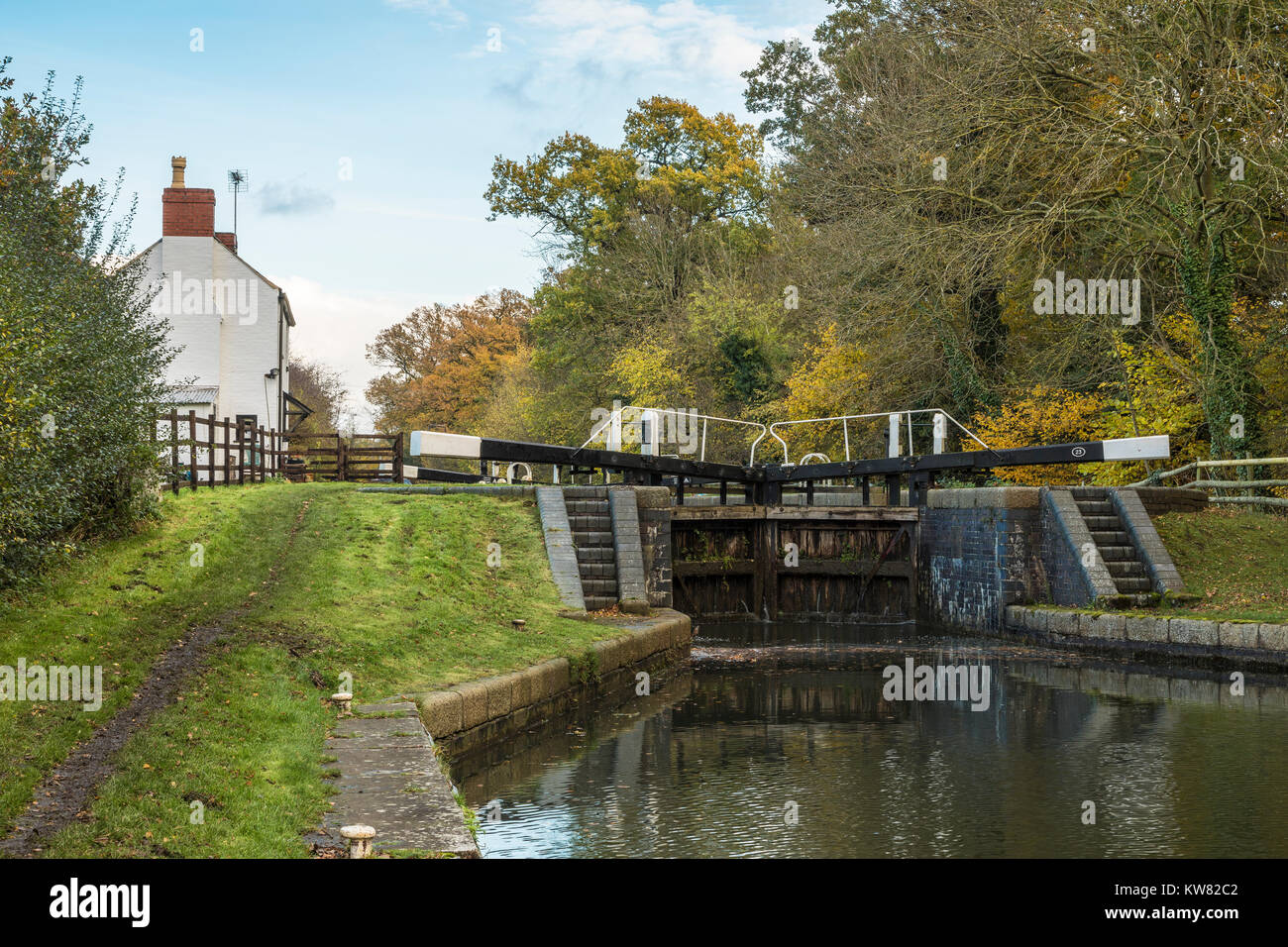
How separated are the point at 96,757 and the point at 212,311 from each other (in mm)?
28511

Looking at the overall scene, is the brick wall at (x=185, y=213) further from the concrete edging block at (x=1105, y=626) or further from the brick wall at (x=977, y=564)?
the concrete edging block at (x=1105, y=626)

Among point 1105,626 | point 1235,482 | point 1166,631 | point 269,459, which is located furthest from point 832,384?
point 269,459

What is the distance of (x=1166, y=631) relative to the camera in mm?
13164

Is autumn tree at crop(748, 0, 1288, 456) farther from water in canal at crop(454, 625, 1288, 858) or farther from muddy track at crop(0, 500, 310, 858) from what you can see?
muddy track at crop(0, 500, 310, 858)

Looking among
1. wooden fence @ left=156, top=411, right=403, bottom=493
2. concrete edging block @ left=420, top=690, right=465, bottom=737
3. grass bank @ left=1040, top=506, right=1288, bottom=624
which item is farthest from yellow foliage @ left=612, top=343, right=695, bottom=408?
concrete edging block @ left=420, top=690, right=465, bottom=737

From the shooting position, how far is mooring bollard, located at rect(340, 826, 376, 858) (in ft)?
15.2

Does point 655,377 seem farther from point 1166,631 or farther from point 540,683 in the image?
point 540,683

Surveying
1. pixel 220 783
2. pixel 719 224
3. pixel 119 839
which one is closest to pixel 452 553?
pixel 220 783

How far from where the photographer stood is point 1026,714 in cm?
1051

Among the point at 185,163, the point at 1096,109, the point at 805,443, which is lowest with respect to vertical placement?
the point at 805,443

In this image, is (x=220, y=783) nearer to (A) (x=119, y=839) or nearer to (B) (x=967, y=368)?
(A) (x=119, y=839)

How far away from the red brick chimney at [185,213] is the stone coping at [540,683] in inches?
936
